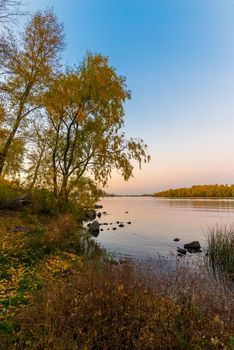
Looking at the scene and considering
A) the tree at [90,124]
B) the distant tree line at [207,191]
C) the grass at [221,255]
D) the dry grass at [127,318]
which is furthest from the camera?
the distant tree line at [207,191]

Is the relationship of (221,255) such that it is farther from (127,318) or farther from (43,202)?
(43,202)

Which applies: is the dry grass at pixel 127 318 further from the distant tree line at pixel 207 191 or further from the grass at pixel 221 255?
the distant tree line at pixel 207 191

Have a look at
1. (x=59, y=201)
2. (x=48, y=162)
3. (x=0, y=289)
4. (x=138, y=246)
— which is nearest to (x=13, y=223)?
(x=59, y=201)

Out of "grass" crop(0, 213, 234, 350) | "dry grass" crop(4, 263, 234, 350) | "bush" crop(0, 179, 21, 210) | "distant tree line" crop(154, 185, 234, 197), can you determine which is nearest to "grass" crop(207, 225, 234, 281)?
"grass" crop(0, 213, 234, 350)

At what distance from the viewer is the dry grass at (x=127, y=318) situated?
3.94 meters

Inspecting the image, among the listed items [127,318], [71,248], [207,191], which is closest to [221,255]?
[71,248]

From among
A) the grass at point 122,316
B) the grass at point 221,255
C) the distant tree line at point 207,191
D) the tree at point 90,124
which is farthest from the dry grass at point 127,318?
the distant tree line at point 207,191

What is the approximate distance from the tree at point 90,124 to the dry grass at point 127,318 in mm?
16770

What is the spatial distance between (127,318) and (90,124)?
18.9 m

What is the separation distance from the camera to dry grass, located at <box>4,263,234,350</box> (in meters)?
3.94

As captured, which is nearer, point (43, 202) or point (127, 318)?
point (127, 318)

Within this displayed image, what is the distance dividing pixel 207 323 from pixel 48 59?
66.6 feet

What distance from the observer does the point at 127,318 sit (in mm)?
4531

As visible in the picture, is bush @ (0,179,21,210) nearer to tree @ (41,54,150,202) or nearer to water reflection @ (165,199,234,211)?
tree @ (41,54,150,202)
